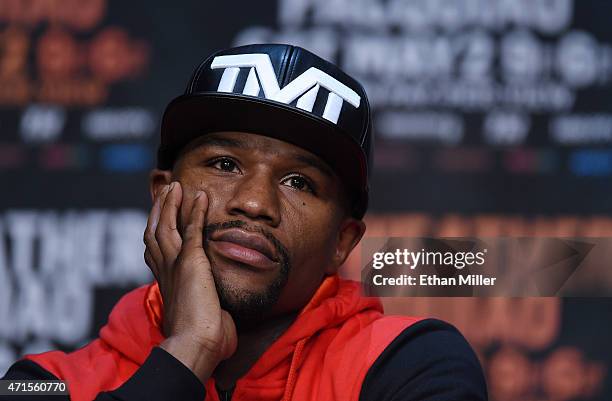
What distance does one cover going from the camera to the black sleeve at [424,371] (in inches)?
53.5

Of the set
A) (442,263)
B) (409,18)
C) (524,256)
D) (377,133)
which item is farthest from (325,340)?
(409,18)

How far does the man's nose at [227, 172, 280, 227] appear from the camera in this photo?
1412 millimetres

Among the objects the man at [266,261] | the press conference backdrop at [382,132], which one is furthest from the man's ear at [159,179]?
the press conference backdrop at [382,132]

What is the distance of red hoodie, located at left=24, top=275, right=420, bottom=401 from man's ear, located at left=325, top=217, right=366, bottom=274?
29mm

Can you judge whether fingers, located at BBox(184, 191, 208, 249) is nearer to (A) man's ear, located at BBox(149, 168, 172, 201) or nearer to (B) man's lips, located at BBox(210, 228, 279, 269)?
(B) man's lips, located at BBox(210, 228, 279, 269)

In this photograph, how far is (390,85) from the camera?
103 inches

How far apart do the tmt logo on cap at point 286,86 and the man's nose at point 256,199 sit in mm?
138

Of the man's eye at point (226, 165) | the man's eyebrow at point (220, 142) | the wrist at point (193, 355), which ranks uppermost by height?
the man's eyebrow at point (220, 142)

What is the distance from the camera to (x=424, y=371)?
1408mm

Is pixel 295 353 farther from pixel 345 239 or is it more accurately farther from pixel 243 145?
pixel 243 145

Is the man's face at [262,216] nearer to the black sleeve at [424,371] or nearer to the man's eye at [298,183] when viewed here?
the man's eye at [298,183]

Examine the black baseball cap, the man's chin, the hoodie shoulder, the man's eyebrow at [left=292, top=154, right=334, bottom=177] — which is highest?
the black baseball cap

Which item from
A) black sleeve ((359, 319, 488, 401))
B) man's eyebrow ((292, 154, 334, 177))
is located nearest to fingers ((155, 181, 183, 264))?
man's eyebrow ((292, 154, 334, 177))

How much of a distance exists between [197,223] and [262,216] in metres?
0.11
